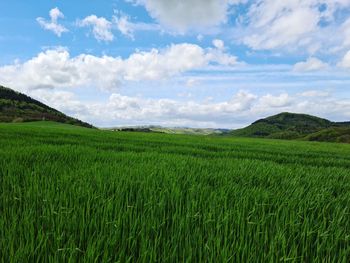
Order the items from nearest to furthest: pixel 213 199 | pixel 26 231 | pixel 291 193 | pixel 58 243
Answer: pixel 58 243 → pixel 26 231 → pixel 213 199 → pixel 291 193

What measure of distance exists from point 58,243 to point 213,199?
5.46 feet

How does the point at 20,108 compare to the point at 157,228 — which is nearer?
the point at 157,228

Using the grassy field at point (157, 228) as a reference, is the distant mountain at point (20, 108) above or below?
above

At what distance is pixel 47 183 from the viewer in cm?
354

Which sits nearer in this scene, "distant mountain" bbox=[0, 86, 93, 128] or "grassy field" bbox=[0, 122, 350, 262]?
"grassy field" bbox=[0, 122, 350, 262]

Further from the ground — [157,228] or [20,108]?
[20,108]

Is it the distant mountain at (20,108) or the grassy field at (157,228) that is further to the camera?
the distant mountain at (20,108)

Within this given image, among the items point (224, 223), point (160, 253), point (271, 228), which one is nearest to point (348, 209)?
point (271, 228)

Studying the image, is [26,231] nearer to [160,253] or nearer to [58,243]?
[58,243]

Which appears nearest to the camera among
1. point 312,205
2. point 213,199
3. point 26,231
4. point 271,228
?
point 26,231

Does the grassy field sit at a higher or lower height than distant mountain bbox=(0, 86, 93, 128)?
lower

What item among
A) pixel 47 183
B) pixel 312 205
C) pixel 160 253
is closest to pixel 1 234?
pixel 160 253

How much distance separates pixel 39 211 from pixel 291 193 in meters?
2.88

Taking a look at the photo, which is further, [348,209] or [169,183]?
[169,183]
